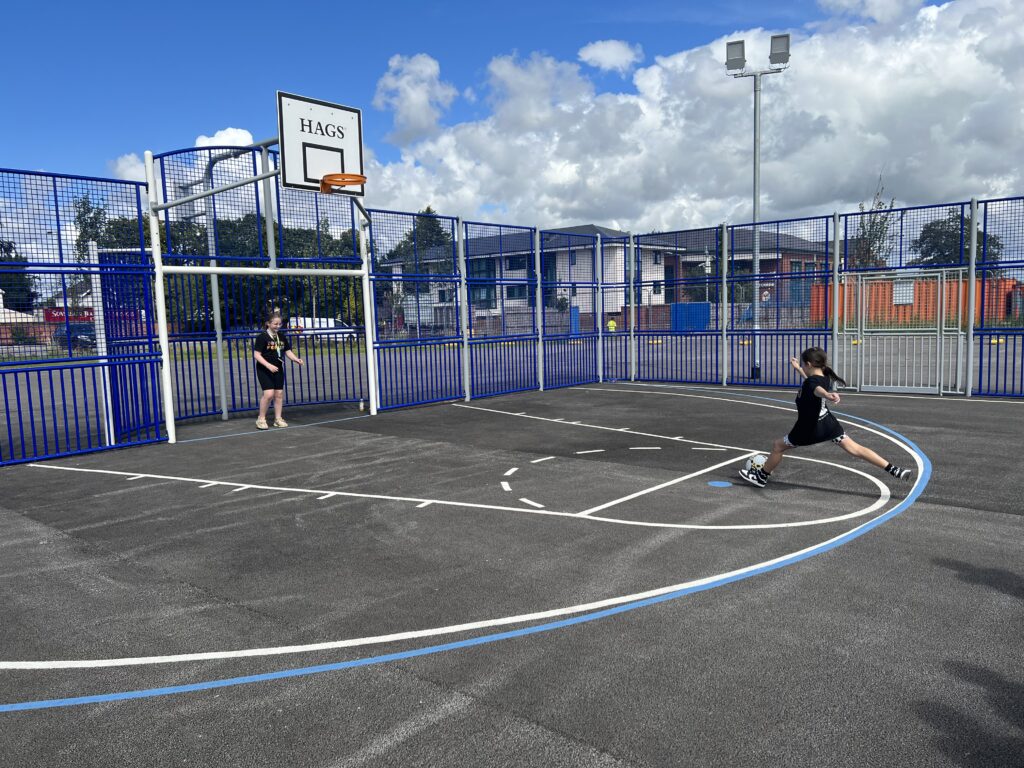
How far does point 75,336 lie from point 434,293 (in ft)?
23.5

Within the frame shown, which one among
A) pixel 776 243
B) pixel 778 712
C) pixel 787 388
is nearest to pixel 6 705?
pixel 778 712

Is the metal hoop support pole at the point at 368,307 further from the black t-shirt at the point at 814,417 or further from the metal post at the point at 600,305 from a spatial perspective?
the black t-shirt at the point at 814,417

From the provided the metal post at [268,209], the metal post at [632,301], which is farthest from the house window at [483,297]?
the metal post at [268,209]

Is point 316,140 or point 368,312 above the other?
point 316,140

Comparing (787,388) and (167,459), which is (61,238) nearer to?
(167,459)

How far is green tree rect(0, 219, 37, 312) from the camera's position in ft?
31.6

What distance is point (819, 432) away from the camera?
295 inches

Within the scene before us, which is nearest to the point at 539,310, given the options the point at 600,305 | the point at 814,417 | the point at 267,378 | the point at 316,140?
the point at 600,305

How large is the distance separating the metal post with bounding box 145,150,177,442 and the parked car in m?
0.99

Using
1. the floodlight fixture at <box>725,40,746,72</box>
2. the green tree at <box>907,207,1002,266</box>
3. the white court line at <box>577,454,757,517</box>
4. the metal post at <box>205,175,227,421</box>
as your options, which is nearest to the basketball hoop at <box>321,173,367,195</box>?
the metal post at <box>205,175,227,421</box>

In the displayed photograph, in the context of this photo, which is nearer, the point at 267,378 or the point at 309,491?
the point at 309,491

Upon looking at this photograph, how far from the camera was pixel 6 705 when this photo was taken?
3.82 metres

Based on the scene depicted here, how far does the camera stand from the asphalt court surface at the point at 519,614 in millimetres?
3451

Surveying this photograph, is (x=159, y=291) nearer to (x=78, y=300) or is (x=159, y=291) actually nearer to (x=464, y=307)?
(x=78, y=300)
